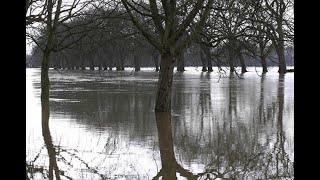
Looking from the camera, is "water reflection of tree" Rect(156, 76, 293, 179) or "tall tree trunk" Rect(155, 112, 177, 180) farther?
"tall tree trunk" Rect(155, 112, 177, 180)

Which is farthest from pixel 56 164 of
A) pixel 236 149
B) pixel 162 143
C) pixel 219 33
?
pixel 219 33

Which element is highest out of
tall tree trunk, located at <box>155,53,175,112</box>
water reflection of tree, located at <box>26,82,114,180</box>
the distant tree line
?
the distant tree line

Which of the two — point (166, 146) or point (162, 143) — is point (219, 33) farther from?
point (166, 146)

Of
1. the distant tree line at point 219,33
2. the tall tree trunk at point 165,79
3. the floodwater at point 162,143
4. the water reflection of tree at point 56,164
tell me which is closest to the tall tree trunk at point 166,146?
the floodwater at point 162,143

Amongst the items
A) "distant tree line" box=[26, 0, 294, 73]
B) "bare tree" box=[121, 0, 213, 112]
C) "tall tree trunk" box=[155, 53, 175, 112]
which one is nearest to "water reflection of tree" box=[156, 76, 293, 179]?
"tall tree trunk" box=[155, 53, 175, 112]

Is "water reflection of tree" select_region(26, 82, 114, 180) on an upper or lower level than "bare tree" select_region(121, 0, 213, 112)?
lower

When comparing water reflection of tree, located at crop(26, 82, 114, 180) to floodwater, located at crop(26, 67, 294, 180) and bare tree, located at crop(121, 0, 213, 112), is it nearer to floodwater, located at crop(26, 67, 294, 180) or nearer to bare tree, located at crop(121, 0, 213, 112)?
floodwater, located at crop(26, 67, 294, 180)

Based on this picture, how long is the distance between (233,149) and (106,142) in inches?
111

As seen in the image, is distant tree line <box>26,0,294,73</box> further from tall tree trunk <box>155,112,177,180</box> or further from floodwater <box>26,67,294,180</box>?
tall tree trunk <box>155,112,177,180</box>

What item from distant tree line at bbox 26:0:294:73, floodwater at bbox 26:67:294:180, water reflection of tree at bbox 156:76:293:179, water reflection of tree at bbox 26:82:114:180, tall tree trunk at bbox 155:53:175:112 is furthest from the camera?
tall tree trunk at bbox 155:53:175:112

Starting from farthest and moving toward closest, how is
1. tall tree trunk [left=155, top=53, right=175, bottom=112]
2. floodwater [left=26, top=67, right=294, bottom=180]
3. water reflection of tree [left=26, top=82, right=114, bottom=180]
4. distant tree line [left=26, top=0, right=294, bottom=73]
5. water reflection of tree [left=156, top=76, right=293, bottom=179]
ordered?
tall tree trunk [left=155, top=53, right=175, bottom=112]
distant tree line [left=26, top=0, right=294, bottom=73]
floodwater [left=26, top=67, right=294, bottom=180]
water reflection of tree [left=156, top=76, right=293, bottom=179]
water reflection of tree [left=26, top=82, right=114, bottom=180]

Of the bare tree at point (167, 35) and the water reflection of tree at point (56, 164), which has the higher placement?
the bare tree at point (167, 35)

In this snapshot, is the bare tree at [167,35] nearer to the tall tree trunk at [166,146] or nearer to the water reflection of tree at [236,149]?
the tall tree trunk at [166,146]
